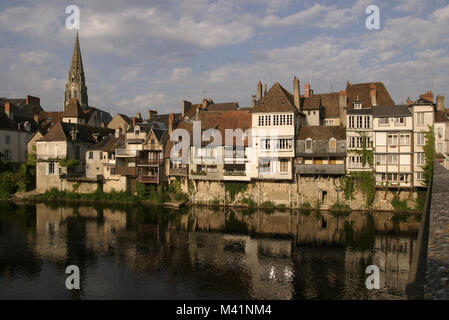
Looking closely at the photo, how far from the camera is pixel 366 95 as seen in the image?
52531 millimetres

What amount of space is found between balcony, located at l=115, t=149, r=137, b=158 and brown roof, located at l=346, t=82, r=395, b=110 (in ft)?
99.0

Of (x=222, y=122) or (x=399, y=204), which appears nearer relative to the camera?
(x=399, y=204)

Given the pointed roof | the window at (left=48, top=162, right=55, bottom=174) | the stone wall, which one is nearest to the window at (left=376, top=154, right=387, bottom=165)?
the stone wall

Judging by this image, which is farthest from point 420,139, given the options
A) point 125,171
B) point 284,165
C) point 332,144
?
point 125,171

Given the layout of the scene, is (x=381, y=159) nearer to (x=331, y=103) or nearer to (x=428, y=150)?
(x=428, y=150)

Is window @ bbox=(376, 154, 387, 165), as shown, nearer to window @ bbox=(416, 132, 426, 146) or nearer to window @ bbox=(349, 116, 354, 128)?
window @ bbox=(416, 132, 426, 146)

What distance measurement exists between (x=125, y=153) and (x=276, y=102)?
2235cm

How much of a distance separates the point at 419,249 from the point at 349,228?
26428 mm

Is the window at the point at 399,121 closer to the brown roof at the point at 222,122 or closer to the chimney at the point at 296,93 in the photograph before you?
the chimney at the point at 296,93

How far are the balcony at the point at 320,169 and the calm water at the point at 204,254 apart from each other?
16.4 feet

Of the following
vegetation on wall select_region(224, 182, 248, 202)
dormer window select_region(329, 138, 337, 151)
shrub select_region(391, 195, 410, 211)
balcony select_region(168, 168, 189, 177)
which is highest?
dormer window select_region(329, 138, 337, 151)

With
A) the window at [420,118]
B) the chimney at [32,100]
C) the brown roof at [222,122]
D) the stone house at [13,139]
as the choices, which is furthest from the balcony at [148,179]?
the chimney at [32,100]

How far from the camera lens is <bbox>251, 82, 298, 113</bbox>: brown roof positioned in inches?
1792

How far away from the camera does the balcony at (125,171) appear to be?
2063 inches
